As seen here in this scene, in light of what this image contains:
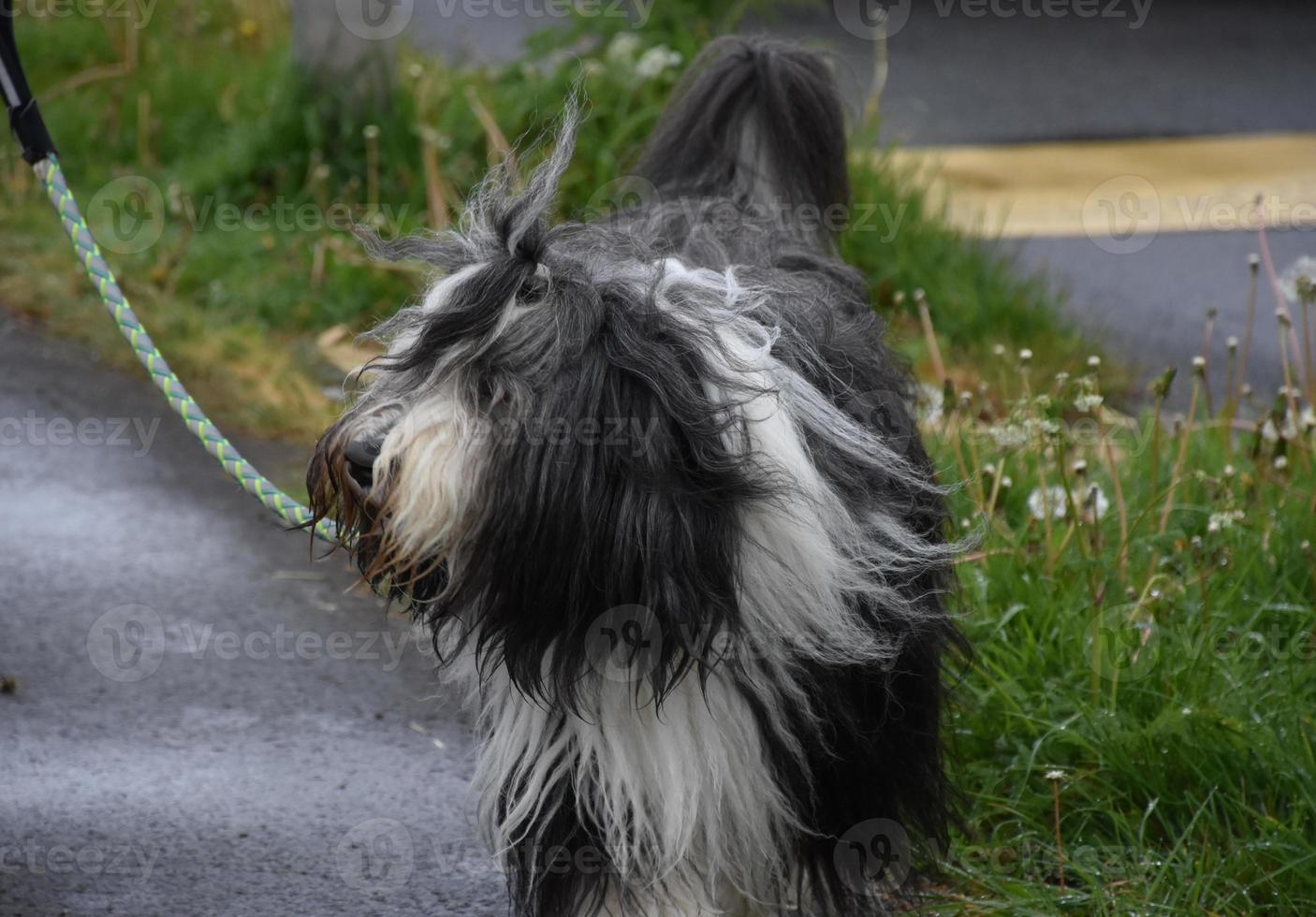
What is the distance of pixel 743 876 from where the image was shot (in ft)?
8.19

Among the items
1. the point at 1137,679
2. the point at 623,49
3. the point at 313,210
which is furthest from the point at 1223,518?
the point at 313,210

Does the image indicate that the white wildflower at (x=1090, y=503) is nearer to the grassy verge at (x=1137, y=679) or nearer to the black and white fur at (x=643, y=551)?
the grassy verge at (x=1137, y=679)

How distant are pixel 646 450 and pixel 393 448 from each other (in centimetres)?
36

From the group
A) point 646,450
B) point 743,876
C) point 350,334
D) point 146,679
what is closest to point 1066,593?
point 743,876

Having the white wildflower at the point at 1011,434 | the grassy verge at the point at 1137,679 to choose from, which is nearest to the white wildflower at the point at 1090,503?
the grassy verge at the point at 1137,679

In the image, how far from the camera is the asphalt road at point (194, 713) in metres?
3.06

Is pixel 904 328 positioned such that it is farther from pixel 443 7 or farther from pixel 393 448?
pixel 443 7

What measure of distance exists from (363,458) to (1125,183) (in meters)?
6.60

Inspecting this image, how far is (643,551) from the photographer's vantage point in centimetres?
215

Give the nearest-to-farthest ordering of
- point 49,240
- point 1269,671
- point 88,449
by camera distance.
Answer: point 1269,671 → point 88,449 → point 49,240

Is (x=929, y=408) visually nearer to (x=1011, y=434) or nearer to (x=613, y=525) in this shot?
(x=1011, y=434)

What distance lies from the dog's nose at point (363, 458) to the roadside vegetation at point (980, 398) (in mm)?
1368

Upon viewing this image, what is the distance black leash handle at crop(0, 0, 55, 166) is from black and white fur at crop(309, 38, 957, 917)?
49.2 inches

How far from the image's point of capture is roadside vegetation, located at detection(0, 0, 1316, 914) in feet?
9.91
